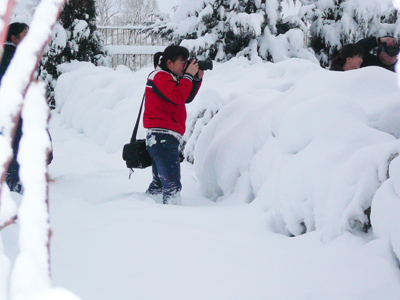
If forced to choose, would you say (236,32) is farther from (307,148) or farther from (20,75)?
(20,75)

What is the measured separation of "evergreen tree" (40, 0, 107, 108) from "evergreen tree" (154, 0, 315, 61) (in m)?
2.51

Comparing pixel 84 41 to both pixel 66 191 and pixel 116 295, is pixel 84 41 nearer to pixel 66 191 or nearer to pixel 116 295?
pixel 66 191

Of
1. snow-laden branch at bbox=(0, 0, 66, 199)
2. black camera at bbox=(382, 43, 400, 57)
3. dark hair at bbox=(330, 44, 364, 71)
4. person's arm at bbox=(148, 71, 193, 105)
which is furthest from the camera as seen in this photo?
black camera at bbox=(382, 43, 400, 57)

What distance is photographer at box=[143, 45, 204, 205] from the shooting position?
3047 millimetres

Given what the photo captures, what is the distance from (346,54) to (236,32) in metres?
5.78

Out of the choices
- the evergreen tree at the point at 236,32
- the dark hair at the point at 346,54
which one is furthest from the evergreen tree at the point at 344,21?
the dark hair at the point at 346,54

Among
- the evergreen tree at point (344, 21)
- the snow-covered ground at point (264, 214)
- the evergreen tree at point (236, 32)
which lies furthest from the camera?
the evergreen tree at point (344, 21)

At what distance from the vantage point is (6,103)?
53 centimetres

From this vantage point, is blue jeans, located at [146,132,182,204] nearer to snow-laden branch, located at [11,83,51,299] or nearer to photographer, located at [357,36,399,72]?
photographer, located at [357,36,399,72]

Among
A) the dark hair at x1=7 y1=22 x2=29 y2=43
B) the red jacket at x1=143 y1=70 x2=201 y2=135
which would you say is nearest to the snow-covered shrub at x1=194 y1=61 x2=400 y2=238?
the red jacket at x1=143 y1=70 x2=201 y2=135

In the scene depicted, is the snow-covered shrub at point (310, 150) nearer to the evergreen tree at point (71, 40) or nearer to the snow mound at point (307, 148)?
the snow mound at point (307, 148)

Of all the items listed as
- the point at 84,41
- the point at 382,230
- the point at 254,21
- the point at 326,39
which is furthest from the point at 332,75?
the point at 84,41

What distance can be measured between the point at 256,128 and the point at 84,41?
9.13m

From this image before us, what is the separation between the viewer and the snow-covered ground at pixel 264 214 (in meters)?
1.52
